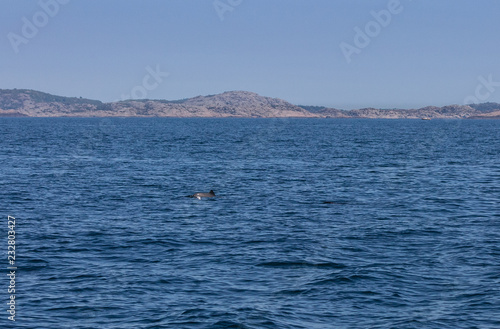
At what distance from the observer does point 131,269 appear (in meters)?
26.4

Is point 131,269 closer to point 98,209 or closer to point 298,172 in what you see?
point 98,209

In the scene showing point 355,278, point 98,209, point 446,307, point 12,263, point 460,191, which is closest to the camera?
point 446,307

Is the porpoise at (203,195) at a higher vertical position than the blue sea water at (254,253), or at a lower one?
higher

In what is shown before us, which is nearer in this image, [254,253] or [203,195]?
[254,253]

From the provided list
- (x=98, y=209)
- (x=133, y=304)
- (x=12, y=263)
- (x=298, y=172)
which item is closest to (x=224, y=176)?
(x=298, y=172)

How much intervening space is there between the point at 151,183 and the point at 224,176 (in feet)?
31.3

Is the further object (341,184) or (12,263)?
(341,184)

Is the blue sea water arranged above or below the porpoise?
below

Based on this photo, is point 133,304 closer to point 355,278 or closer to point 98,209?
point 355,278

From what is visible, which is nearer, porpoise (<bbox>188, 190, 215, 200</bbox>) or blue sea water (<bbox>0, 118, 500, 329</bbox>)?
blue sea water (<bbox>0, 118, 500, 329</bbox>)

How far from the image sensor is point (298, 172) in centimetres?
6850

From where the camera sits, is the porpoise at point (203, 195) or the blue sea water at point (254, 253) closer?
the blue sea water at point (254, 253)

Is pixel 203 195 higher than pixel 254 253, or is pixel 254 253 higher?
pixel 203 195

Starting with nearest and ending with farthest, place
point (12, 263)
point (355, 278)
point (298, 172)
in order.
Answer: point (355, 278) < point (12, 263) < point (298, 172)
